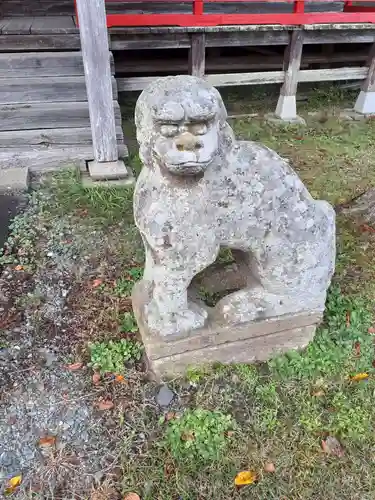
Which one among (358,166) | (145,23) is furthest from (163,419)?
(145,23)

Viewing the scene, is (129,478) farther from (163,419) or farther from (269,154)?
(269,154)

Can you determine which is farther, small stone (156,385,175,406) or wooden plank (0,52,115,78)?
wooden plank (0,52,115,78)

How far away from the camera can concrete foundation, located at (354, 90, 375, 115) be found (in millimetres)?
6824

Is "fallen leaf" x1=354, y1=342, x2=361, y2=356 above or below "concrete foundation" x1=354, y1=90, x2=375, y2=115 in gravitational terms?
above

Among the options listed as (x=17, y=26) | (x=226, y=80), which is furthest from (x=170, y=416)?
(x=17, y=26)

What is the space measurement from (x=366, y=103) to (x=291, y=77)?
1.36 m

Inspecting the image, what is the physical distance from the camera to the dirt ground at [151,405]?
80.0 inches

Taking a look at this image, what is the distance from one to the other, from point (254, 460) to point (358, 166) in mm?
3949

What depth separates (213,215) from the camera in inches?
76.1

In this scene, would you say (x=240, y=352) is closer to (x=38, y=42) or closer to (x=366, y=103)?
(x=38, y=42)

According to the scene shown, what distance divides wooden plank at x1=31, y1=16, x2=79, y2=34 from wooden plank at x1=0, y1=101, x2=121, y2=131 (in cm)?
97

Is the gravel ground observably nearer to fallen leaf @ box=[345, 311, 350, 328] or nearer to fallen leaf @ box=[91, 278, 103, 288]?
fallen leaf @ box=[91, 278, 103, 288]

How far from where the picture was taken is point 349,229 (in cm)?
369

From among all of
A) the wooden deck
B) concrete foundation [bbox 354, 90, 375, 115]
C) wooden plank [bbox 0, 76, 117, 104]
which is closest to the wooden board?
concrete foundation [bbox 354, 90, 375, 115]
